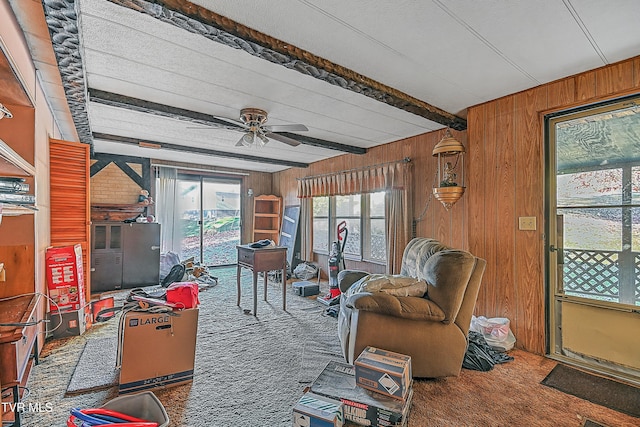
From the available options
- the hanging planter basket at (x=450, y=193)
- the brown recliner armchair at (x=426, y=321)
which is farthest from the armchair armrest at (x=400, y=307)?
the hanging planter basket at (x=450, y=193)

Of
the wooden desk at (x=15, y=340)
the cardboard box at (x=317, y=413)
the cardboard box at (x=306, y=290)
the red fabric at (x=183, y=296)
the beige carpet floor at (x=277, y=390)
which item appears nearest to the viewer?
the wooden desk at (x=15, y=340)

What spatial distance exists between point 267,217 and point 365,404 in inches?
227

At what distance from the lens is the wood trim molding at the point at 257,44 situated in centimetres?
154

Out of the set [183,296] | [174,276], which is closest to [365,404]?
[183,296]

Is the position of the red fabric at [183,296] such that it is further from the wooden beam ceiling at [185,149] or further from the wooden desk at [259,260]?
the wooden beam ceiling at [185,149]

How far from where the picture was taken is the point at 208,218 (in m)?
6.58

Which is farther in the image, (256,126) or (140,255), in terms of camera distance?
(140,255)

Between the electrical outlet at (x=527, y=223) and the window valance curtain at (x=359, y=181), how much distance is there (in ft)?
5.26

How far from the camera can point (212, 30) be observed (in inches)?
67.2

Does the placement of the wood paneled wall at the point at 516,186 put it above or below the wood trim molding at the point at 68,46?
below

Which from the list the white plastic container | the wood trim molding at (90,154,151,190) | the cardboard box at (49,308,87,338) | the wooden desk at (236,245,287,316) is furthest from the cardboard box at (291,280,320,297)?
the wood trim molding at (90,154,151,190)

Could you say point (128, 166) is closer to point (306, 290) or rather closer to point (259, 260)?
point (259, 260)

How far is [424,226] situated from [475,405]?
7.81 ft

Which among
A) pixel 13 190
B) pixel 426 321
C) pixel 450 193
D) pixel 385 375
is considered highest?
pixel 450 193
